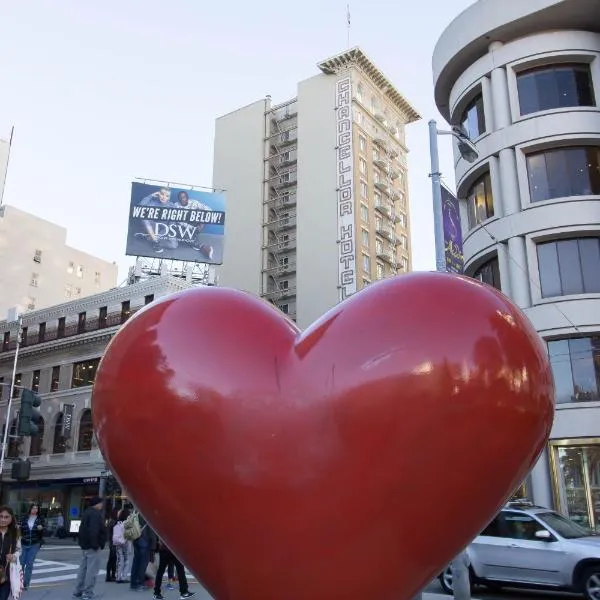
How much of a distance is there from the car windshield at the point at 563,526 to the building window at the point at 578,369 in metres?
11.8

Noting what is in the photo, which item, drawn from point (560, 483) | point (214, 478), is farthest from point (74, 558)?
point (214, 478)

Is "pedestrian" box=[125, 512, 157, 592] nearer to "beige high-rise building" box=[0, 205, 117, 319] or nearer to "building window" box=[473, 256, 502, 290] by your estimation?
"building window" box=[473, 256, 502, 290]

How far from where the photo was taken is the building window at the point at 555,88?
26.0 meters

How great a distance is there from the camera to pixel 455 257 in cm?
1206

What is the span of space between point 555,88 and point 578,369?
1143cm

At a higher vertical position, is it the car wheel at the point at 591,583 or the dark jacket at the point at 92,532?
the dark jacket at the point at 92,532

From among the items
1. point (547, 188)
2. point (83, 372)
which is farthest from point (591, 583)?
point (83, 372)

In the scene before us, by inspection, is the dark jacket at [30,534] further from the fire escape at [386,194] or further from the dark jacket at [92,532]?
the fire escape at [386,194]

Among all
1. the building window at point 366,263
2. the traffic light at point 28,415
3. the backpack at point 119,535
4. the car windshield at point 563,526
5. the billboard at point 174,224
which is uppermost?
the building window at point 366,263

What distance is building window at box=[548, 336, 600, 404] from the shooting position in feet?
74.1

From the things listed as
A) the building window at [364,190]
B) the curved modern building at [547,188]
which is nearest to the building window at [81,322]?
the building window at [364,190]

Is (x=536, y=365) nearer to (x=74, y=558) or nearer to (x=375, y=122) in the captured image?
(x=74, y=558)

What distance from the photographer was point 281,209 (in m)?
60.8

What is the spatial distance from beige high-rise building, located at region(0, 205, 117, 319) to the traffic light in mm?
44202
